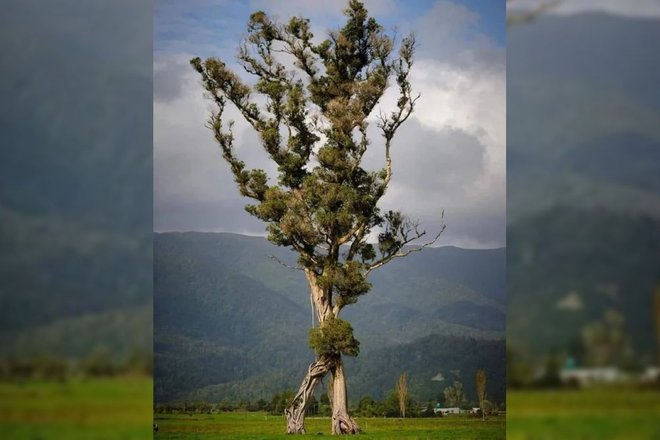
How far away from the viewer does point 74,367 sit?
18.2 feet

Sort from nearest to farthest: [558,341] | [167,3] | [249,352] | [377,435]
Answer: [558,341] → [377,435] → [167,3] → [249,352]

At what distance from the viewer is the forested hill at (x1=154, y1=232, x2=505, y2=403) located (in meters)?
13.4

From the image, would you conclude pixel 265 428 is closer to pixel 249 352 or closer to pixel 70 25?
pixel 249 352

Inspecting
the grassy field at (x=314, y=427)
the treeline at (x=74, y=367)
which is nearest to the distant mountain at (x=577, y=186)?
the treeline at (x=74, y=367)

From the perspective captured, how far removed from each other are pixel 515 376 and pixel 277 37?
687cm

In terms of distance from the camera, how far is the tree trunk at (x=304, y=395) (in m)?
10.8

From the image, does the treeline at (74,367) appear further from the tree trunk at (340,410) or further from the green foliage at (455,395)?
the green foliage at (455,395)

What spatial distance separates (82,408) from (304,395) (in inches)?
217

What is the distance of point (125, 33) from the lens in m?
5.67

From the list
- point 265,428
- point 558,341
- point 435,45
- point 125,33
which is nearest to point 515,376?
point 558,341

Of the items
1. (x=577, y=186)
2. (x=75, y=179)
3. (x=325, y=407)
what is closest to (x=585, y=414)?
(x=577, y=186)

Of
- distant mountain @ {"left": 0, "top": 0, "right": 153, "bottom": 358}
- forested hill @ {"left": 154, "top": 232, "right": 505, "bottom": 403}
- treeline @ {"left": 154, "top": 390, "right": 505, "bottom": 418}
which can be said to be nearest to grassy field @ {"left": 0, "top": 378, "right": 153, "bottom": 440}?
distant mountain @ {"left": 0, "top": 0, "right": 153, "bottom": 358}

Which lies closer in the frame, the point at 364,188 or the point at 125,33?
the point at 125,33

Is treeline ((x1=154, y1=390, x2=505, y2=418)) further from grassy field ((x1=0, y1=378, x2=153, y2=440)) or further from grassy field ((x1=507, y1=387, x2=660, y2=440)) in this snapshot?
grassy field ((x1=507, y1=387, x2=660, y2=440))
